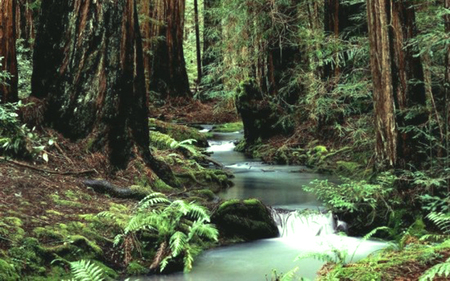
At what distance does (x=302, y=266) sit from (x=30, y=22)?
1795 centimetres

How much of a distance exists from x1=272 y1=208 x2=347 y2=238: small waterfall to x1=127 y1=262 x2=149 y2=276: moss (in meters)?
2.97

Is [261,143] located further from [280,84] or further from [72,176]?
[72,176]

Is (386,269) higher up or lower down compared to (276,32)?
lower down

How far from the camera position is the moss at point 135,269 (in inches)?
220

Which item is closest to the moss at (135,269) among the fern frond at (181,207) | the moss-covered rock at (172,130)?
the fern frond at (181,207)

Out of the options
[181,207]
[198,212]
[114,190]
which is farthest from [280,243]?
[114,190]

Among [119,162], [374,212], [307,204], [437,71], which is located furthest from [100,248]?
[437,71]

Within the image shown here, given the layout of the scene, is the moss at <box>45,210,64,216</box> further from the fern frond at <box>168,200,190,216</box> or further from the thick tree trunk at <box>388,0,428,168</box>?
the thick tree trunk at <box>388,0,428,168</box>

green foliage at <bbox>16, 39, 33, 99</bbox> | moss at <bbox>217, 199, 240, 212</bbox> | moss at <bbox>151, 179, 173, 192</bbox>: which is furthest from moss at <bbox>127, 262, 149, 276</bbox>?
green foliage at <bbox>16, 39, 33, 99</bbox>

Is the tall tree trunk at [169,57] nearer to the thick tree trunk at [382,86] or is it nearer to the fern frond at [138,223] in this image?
the thick tree trunk at [382,86]

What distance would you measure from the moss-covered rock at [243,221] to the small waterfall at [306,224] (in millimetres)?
265

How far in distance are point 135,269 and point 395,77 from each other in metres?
4.95

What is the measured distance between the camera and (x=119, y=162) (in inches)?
340

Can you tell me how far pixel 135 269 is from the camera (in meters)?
5.66
